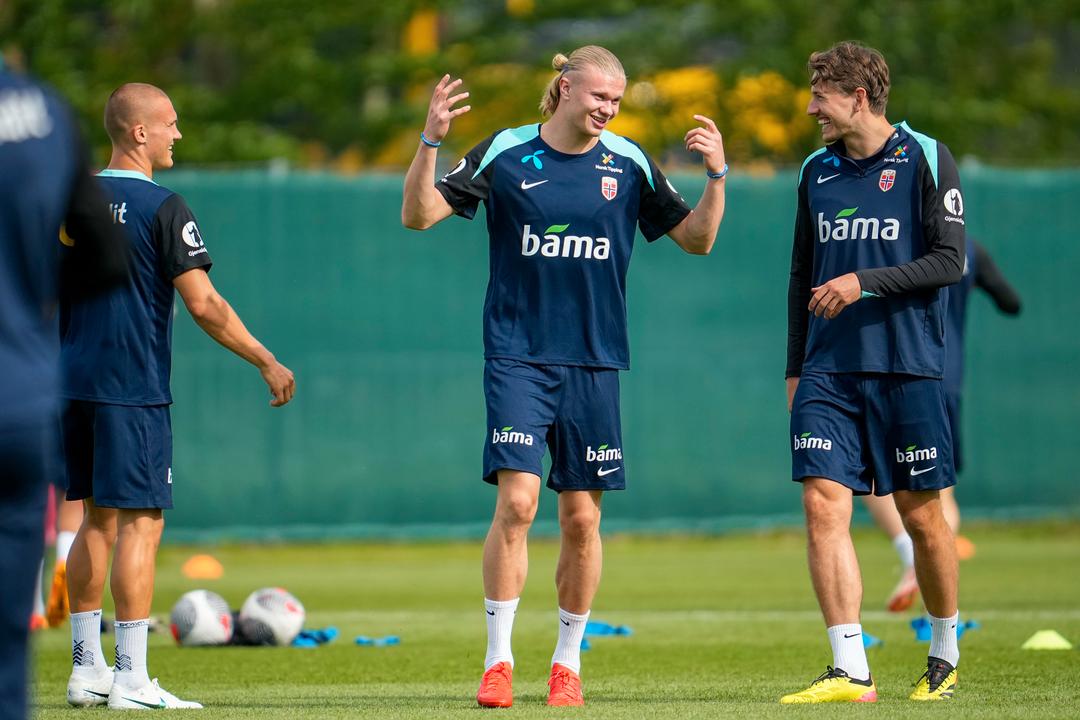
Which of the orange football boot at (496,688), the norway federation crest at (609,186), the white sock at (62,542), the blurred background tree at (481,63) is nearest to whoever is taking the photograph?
the orange football boot at (496,688)

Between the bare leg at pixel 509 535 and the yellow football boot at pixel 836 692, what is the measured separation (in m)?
1.07

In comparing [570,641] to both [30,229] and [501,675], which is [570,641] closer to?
[501,675]

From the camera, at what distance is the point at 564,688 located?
6.31m

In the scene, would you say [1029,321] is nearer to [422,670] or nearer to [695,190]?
[695,190]

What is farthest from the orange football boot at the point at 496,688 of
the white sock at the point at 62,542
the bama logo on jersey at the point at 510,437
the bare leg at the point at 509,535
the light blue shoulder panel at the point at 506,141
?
the white sock at the point at 62,542

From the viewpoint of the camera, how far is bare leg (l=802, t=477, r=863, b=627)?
248 inches

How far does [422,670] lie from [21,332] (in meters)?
4.65

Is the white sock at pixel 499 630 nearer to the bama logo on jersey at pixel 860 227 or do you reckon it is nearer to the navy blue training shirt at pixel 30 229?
the bama logo on jersey at pixel 860 227

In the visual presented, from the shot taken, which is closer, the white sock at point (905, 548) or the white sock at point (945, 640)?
the white sock at point (945, 640)

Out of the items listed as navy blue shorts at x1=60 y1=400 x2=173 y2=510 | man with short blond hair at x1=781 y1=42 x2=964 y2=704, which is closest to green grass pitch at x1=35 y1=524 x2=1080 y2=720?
man with short blond hair at x1=781 y1=42 x2=964 y2=704

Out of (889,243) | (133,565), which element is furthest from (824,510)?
(133,565)

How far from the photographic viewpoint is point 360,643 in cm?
886

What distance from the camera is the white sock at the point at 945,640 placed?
21.3 feet

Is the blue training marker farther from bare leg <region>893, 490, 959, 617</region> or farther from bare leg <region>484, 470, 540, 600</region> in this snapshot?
bare leg <region>893, 490, 959, 617</region>
